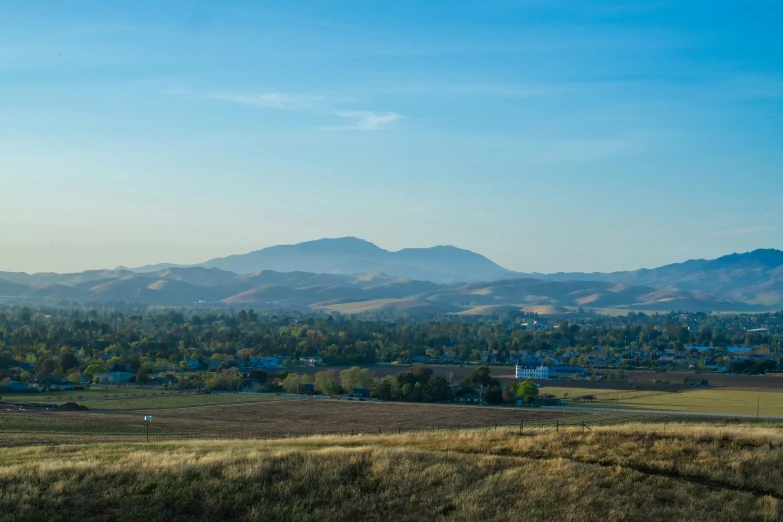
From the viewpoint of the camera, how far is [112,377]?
91000 millimetres

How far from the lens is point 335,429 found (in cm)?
4906

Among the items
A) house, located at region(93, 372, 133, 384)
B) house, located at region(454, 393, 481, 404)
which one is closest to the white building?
house, located at region(454, 393, 481, 404)

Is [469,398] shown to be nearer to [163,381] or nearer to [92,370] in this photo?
[163,381]

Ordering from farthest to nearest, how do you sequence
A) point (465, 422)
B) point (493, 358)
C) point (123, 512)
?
point (493, 358)
point (465, 422)
point (123, 512)

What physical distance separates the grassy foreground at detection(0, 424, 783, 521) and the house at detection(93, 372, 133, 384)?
6530 cm

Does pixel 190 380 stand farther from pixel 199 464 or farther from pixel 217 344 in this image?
pixel 199 464

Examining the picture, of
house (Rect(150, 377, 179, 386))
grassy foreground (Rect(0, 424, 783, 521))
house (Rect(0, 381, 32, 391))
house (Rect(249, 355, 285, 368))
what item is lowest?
house (Rect(150, 377, 179, 386))

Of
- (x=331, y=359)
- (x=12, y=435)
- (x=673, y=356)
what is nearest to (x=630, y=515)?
(x=12, y=435)

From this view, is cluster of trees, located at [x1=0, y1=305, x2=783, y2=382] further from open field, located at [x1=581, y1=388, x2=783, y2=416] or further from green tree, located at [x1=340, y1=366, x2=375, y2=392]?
open field, located at [x1=581, y1=388, x2=783, y2=416]

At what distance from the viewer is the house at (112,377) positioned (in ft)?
291

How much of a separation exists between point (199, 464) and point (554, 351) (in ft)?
409

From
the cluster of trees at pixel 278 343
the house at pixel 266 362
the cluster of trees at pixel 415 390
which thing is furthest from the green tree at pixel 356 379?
the house at pixel 266 362

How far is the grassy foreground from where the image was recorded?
19.8 meters

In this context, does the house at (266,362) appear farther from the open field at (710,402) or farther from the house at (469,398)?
the open field at (710,402)
